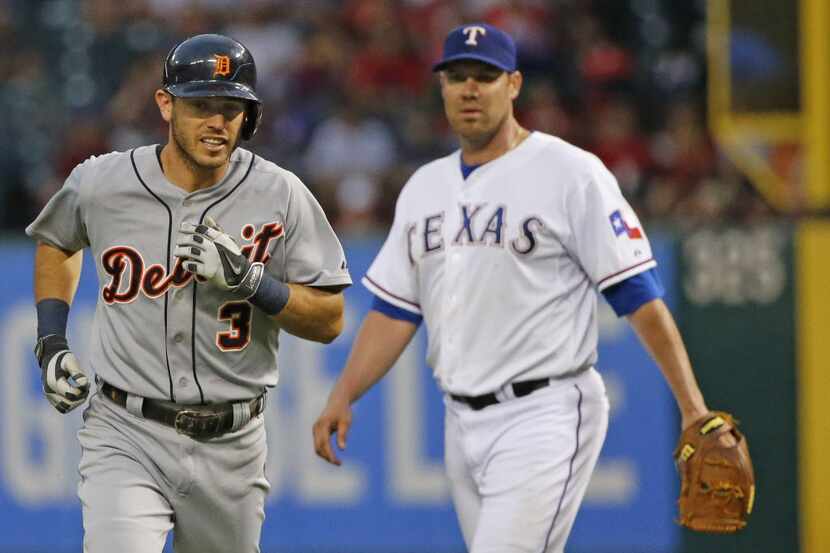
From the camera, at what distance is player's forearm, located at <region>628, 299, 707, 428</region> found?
454cm

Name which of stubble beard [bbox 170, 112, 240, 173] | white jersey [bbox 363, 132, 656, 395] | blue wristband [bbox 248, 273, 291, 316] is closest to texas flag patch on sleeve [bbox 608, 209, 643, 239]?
white jersey [bbox 363, 132, 656, 395]

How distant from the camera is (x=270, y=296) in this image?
4.20 metres

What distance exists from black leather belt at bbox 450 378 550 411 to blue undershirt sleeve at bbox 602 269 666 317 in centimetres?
33

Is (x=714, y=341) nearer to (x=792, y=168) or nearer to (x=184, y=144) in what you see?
(x=792, y=168)

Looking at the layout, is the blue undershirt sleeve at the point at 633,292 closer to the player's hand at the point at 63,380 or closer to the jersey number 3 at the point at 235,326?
the jersey number 3 at the point at 235,326

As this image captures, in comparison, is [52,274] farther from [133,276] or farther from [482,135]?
[482,135]

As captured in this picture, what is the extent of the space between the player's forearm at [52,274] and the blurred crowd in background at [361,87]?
15.8 feet

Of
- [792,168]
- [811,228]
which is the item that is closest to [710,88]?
[792,168]

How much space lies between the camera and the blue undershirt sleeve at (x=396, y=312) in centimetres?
516

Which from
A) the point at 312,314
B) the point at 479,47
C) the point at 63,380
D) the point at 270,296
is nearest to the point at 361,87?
the point at 479,47

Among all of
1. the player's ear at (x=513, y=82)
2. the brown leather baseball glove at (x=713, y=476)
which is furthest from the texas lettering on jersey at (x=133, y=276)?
the brown leather baseball glove at (x=713, y=476)

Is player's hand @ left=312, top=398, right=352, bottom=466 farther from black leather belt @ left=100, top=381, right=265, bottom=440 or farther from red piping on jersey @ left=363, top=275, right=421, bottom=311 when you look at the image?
black leather belt @ left=100, top=381, right=265, bottom=440

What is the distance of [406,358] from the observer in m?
7.73

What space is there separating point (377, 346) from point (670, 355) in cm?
110
